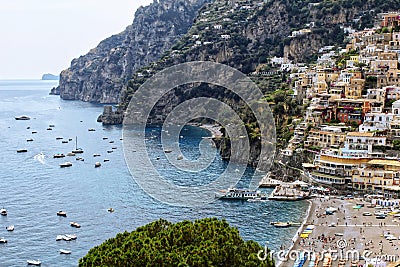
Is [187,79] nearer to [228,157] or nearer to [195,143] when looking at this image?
[195,143]

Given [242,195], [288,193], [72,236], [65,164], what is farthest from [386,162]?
[65,164]

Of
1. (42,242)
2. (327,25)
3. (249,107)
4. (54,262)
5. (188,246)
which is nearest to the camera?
(188,246)

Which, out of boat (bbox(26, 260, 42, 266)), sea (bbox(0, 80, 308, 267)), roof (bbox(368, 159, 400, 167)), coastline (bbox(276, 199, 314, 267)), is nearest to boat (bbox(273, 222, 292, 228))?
sea (bbox(0, 80, 308, 267))

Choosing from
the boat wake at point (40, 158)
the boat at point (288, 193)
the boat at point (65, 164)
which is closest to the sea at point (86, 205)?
the boat wake at point (40, 158)

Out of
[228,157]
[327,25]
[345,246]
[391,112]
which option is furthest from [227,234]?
[327,25]

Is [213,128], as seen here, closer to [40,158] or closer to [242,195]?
[40,158]

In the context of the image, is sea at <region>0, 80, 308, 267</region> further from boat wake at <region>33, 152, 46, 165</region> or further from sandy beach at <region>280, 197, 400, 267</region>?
sandy beach at <region>280, 197, 400, 267</region>
